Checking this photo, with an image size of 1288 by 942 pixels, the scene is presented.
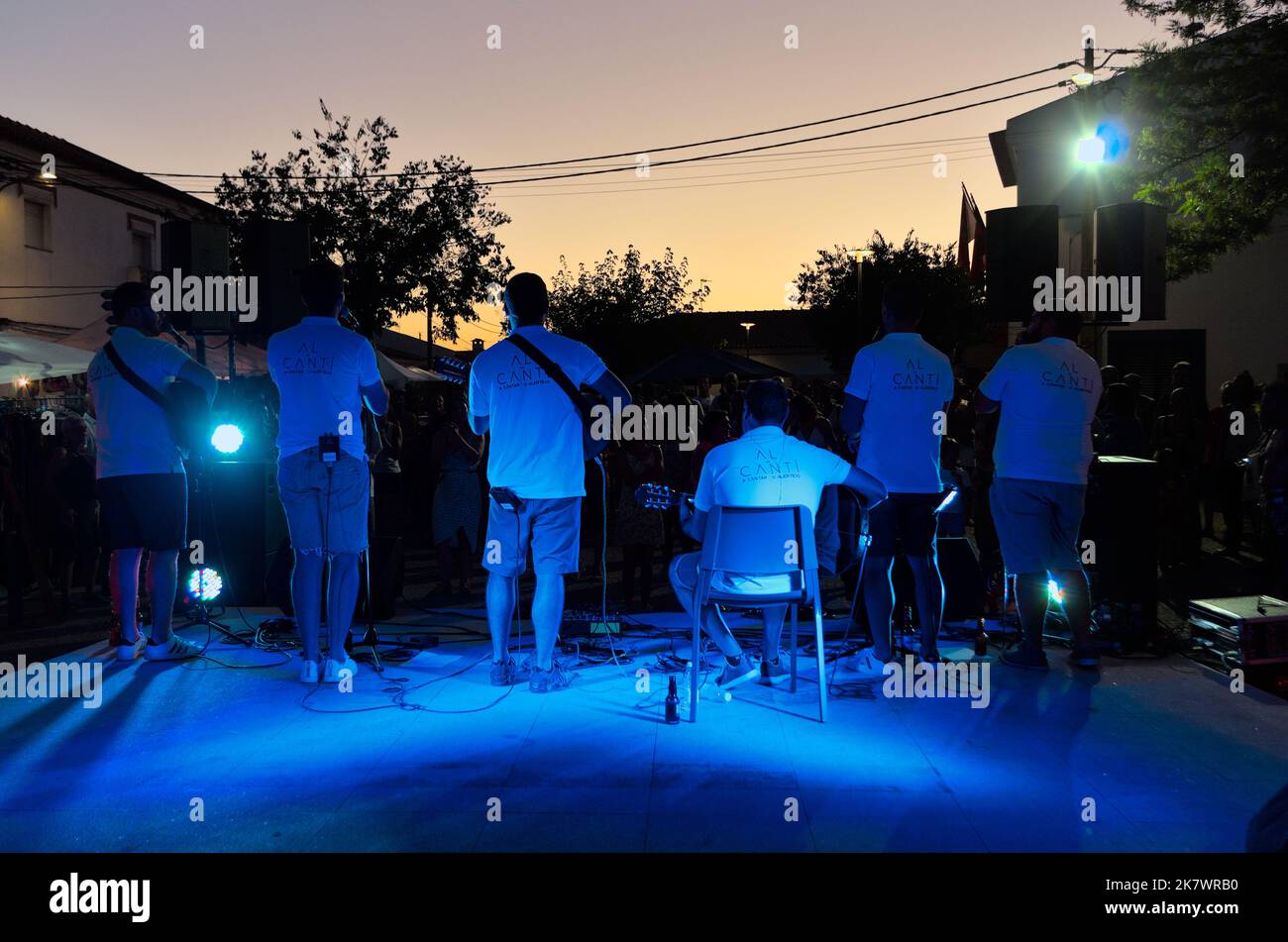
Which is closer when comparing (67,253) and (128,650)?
(128,650)

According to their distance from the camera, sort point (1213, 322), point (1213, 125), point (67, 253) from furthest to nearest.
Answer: point (67, 253), point (1213, 322), point (1213, 125)

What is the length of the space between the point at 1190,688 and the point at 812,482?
2276 mm

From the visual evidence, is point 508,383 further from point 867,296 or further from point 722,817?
point 867,296

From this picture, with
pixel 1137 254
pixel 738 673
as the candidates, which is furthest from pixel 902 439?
pixel 1137 254

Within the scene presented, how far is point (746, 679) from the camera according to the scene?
5.65m

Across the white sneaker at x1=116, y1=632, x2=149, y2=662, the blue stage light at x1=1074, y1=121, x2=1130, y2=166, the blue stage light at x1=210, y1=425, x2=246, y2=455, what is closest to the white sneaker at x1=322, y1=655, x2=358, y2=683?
the white sneaker at x1=116, y1=632, x2=149, y2=662

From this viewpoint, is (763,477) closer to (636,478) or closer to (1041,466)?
(1041,466)

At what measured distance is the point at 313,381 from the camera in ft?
18.1

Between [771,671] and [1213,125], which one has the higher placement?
[1213,125]

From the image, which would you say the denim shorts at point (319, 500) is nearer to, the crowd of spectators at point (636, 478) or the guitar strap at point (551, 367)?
the crowd of spectators at point (636, 478)

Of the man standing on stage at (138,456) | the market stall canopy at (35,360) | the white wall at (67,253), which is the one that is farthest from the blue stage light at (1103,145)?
the white wall at (67,253)

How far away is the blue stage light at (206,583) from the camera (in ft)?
23.8

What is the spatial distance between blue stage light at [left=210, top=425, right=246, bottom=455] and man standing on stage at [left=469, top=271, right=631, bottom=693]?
2687mm

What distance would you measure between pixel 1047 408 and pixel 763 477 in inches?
69.4
